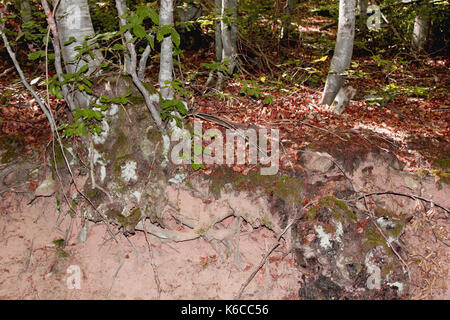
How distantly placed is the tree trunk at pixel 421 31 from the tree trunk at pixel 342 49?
4.82 m

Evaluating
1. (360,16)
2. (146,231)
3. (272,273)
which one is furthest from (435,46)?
(146,231)

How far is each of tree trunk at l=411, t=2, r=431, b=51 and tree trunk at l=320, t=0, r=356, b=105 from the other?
4823 millimetres

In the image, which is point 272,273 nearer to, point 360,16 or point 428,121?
point 428,121

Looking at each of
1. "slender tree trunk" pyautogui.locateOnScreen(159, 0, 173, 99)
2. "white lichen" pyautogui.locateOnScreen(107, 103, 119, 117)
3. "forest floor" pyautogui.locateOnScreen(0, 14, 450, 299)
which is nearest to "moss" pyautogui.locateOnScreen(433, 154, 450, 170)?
"forest floor" pyautogui.locateOnScreen(0, 14, 450, 299)

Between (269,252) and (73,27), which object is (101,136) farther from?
(269,252)

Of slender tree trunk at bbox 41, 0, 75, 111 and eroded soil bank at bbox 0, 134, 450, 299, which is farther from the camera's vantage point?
eroded soil bank at bbox 0, 134, 450, 299

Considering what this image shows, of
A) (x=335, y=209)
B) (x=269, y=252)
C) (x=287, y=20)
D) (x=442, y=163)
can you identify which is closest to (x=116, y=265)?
(x=269, y=252)

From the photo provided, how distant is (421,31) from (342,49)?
5.26 meters

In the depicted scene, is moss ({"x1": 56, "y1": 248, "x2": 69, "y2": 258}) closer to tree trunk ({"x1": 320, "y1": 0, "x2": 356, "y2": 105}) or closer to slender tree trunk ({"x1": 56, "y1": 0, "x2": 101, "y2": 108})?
slender tree trunk ({"x1": 56, "y1": 0, "x2": 101, "y2": 108})

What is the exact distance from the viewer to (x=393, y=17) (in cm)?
986

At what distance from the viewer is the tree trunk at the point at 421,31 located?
29.0ft

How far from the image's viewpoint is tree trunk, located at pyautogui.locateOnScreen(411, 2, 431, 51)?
885cm

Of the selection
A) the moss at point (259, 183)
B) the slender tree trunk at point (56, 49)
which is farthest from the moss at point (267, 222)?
the slender tree trunk at point (56, 49)

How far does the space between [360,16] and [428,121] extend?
5.95 m
